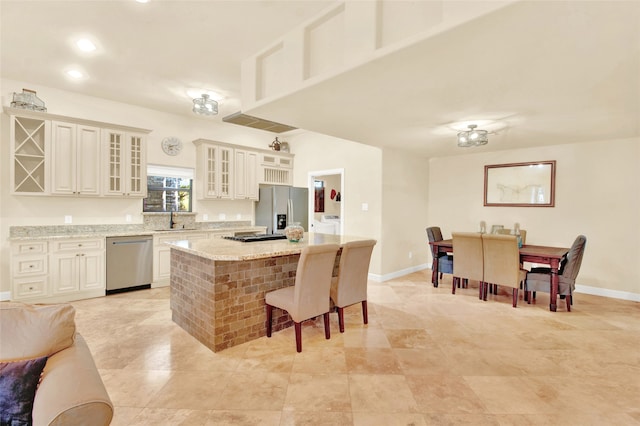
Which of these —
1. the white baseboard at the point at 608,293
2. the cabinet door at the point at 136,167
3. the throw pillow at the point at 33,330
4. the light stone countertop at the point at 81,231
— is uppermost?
the cabinet door at the point at 136,167

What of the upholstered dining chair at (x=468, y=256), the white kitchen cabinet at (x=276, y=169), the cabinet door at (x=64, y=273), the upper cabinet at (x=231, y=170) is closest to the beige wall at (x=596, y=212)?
the upholstered dining chair at (x=468, y=256)

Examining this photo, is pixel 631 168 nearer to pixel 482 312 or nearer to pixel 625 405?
pixel 482 312

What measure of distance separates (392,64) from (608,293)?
489cm

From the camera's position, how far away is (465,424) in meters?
1.77

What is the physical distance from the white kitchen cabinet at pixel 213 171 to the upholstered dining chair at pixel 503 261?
4.27 meters

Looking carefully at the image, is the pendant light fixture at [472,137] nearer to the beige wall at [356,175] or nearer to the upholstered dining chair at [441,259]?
the beige wall at [356,175]

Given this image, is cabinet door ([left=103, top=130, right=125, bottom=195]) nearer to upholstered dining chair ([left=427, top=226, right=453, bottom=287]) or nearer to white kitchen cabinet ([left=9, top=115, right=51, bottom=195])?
white kitchen cabinet ([left=9, top=115, right=51, bottom=195])

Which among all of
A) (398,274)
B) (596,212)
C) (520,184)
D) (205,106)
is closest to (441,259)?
(398,274)

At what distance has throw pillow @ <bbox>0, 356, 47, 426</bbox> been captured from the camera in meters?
1.03

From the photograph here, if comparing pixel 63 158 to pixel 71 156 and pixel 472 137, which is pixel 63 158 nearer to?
pixel 71 156

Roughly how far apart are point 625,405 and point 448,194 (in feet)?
14.2

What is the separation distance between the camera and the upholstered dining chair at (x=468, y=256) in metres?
4.07

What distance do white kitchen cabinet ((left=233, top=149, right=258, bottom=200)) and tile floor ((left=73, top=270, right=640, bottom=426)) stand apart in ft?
8.90

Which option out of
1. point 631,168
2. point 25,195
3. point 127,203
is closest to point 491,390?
point 631,168
